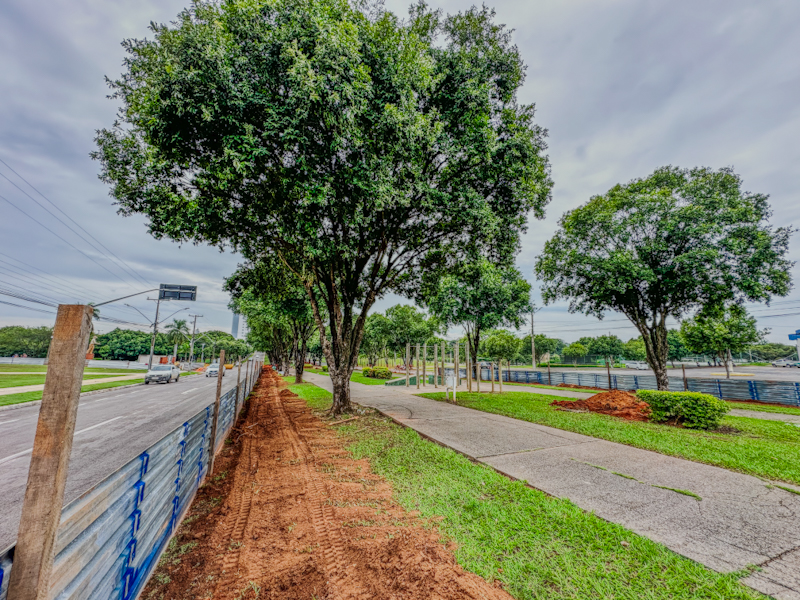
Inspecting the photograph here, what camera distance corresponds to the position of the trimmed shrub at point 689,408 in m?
8.08

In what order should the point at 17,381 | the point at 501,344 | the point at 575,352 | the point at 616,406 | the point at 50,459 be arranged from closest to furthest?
the point at 50,459
the point at 616,406
the point at 17,381
the point at 501,344
the point at 575,352

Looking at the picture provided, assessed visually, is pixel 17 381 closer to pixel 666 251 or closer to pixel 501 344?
pixel 666 251

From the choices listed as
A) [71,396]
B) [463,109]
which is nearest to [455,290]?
[463,109]

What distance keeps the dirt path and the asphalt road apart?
6.90ft

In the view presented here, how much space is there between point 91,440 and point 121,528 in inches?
302

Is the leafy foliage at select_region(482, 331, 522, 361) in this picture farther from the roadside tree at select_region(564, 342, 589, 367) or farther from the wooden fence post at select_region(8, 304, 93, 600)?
the wooden fence post at select_region(8, 304, 93, 600)

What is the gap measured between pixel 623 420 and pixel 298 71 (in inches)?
461

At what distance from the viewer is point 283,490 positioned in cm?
443

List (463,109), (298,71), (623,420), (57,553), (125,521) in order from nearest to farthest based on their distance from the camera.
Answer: (57,553) → (125,521) → (298,71) → (463,109) → (623,420)

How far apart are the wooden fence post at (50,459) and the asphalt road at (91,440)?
3.53m

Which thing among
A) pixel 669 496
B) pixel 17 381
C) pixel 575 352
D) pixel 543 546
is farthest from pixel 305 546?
pixel 575 352

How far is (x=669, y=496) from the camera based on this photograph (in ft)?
13.5

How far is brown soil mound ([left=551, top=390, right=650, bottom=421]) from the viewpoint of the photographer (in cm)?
998

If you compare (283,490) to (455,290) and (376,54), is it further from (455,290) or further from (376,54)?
(455,290)
